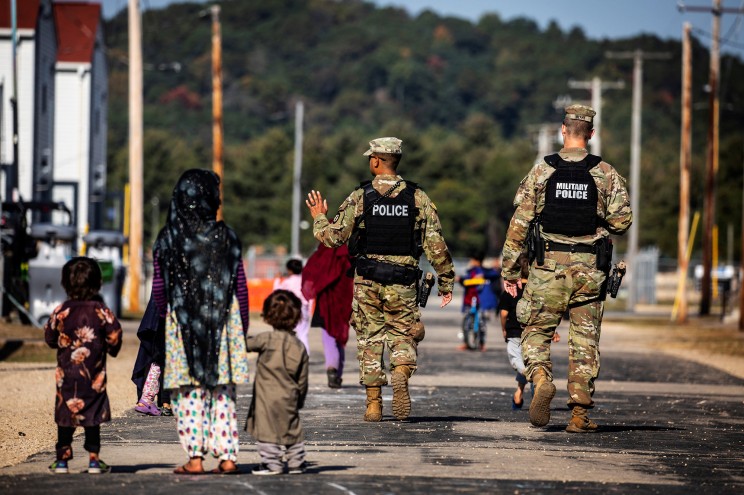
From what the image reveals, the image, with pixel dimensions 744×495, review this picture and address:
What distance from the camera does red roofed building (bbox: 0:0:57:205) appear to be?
150ft

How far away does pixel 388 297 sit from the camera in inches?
491

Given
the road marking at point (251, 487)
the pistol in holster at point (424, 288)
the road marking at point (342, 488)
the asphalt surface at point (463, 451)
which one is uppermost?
the pistol in holster at point (424, 288)

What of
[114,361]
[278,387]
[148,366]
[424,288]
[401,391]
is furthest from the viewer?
[114,361]

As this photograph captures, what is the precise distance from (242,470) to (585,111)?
4358 mm

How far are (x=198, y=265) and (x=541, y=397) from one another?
12.0 ft

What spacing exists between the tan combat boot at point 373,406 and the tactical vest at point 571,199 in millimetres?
1993

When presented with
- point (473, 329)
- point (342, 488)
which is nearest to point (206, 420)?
point (342, 488)

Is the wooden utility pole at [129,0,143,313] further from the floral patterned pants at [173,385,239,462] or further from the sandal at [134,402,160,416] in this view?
the floral patterned pants at [173,385,239,462]

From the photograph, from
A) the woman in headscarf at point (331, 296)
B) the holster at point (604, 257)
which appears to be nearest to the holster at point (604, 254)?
the holster at point (604, 257)

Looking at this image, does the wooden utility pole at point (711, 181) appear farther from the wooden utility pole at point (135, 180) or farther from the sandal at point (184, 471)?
the sandal at point (184, 471)

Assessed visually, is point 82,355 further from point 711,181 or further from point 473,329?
point 711,181

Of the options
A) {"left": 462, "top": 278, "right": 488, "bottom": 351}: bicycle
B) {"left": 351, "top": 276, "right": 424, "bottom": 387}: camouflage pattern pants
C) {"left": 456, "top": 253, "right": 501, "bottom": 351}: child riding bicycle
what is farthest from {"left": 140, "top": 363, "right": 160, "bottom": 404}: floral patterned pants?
{"left": 462, "top": 278, "right": 488, "bottom": 351}: bicycle

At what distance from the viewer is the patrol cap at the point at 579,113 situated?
11953 mm

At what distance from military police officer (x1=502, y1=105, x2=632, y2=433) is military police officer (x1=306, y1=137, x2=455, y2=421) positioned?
813 mm
